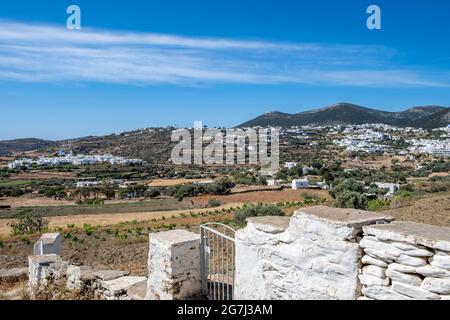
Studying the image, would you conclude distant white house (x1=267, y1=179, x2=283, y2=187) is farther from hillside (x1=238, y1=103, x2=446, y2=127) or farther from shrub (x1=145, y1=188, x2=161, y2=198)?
hillside (x1=238, y1=103, x2=446, y2=127)

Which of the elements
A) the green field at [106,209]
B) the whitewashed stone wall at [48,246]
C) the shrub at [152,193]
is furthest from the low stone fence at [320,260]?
the shrub at [152,193]

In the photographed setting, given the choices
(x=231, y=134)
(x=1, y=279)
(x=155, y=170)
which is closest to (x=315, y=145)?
(x=231, y=134)

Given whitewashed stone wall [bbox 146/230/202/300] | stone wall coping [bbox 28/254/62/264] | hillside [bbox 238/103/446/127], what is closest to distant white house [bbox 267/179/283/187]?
stone wall coping [bbox 28/254/62/264]

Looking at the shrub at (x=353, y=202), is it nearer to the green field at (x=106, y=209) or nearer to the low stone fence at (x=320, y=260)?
the low stone fence at (x=320, y=260)

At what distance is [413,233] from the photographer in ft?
12.6

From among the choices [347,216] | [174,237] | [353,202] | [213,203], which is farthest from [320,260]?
[213,203]

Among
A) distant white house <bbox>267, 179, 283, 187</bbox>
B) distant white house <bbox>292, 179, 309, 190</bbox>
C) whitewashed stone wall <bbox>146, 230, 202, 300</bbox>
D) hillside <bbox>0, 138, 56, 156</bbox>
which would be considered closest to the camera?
whitewashed stone wall <bbox>146, 230, 202, 300</bbox>

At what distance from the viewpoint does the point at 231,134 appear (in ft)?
279

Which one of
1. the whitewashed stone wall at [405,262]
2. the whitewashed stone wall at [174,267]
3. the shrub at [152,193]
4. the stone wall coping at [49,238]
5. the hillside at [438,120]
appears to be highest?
the hillside at [438,120]

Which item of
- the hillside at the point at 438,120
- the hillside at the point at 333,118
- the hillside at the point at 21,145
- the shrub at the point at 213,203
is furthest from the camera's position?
the hillside at the point at 21,145

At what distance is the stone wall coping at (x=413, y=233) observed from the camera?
3628 millimetres

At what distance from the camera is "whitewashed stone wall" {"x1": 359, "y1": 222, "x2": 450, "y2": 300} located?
143 inches
